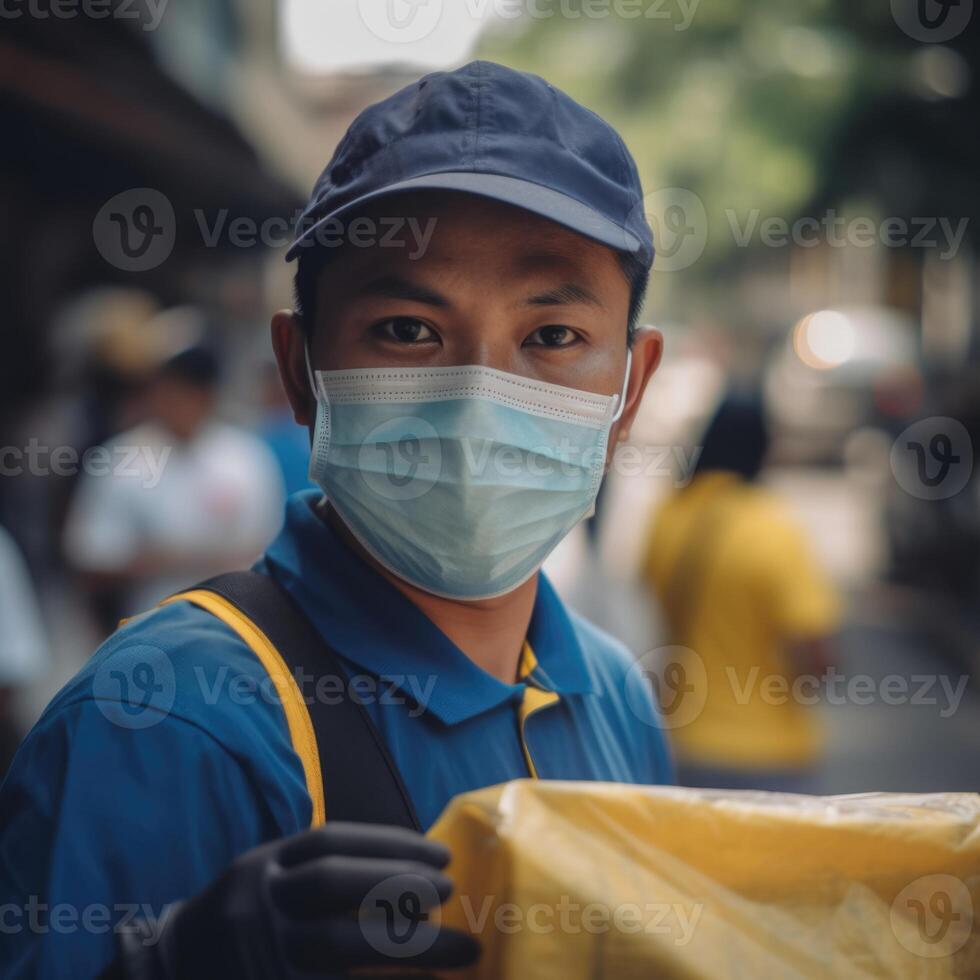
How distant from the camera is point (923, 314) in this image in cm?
2445

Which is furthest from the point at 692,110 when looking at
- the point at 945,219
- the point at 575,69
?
the point at 945,219

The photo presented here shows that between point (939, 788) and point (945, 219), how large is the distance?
7.10 metres

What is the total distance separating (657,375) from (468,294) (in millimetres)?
7520

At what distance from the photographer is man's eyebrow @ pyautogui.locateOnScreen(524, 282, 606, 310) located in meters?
1.67

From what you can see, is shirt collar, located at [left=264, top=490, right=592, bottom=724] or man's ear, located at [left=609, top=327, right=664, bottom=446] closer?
shirt collar, located at [left=264, top=490, right=592, bottom=724]

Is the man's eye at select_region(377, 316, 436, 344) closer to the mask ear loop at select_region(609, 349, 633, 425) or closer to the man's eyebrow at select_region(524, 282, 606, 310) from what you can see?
the man's eyebrow at select_region(524, 282, 606, 310)

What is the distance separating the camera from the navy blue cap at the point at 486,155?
160 centimetres

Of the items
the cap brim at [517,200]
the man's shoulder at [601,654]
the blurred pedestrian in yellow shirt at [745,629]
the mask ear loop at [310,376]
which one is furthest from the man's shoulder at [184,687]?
the blurred pedestrian in yellow shirt at [745,629]

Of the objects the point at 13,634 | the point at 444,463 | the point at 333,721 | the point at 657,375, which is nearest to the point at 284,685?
the point at 333,721

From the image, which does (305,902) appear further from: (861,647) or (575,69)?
(575,69)

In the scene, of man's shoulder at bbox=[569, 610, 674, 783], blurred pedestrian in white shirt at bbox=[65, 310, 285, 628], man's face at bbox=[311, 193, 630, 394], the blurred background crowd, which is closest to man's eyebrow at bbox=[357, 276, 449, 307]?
man's face at bbox=[311, 193, 630, 394]

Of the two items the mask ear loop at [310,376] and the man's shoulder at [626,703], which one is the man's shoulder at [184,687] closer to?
the mask ear loop at [310,376]

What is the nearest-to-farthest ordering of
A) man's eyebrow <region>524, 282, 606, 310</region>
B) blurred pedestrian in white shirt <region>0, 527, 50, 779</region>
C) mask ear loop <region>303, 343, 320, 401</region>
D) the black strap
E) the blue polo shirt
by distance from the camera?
the blue polo shirt
the black strap
man's eyebrow <region>524, 282, 606, 310</region>
mask ear loop <region>303, 343, 320, 401</region>
blurred pedestrian in white shirt <region>0, 527, 50, 779</region>

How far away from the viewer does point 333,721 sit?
1.45 meters
